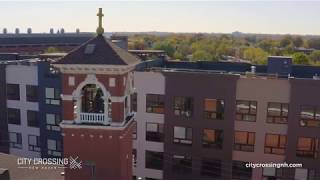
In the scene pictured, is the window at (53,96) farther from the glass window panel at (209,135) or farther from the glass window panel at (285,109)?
the glass window panel at (285,109)

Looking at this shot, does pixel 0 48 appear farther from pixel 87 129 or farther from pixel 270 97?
pixel 87 129

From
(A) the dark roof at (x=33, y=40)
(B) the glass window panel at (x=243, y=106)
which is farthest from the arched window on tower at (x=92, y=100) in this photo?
(A) the dark roof at (x=33, y=40)

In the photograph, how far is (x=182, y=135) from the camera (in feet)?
118

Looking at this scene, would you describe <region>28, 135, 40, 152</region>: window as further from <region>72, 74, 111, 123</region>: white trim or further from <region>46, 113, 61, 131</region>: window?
<region>72, 74, 111, 123</region>: white trim

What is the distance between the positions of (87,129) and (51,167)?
594cm

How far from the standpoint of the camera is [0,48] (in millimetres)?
88875

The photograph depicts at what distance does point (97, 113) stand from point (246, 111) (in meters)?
17.6

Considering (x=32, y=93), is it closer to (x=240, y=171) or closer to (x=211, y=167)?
(x=211, y=167)

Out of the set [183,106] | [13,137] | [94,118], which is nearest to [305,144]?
[183,106]

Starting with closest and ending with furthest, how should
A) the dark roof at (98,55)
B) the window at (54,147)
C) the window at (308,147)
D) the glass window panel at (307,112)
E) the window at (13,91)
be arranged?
the dark roof at (98,55) < the glass window panel at (307,112) < the window at (308,147) < the window at (54,147) < the window at (13,91)

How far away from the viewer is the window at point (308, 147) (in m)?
33.0

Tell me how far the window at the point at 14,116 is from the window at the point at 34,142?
2040 millimetres

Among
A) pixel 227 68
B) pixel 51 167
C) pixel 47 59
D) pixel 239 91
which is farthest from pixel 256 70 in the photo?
pixel 51 167

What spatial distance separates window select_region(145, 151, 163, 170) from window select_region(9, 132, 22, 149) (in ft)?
47.2
